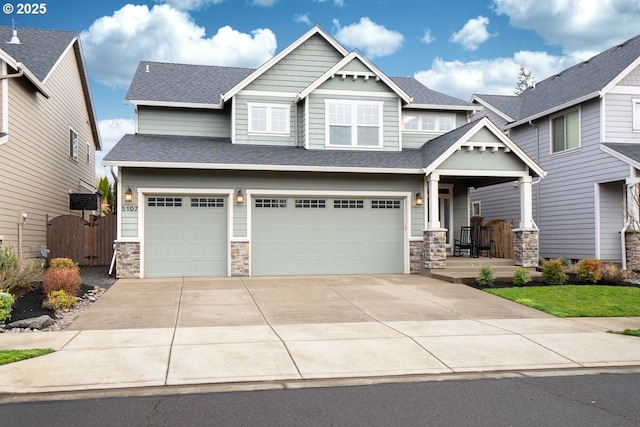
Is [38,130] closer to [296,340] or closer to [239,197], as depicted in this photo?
[239,197]

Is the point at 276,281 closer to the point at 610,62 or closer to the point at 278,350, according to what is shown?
the point at 278,350

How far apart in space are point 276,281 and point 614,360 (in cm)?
A: 925

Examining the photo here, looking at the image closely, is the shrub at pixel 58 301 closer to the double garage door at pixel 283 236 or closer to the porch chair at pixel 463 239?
the double garage door at pixel 283 236

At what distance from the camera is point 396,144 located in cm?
1841

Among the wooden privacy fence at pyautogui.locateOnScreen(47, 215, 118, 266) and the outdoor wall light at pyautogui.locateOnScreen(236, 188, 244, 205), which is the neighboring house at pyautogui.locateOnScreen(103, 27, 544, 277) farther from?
the wooden privacy fence at pyautogui.locateOnScreen(47, 215, 118, 266)

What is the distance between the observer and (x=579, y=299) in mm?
12852

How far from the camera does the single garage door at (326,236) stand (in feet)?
55.3

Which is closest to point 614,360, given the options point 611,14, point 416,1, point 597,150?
point 597,150

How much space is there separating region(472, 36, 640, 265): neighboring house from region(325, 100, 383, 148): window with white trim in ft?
24.1

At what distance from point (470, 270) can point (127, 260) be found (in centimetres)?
992

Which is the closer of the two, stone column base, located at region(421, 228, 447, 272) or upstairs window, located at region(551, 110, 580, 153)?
stone column base, located at region(421, 228, 447, 272)

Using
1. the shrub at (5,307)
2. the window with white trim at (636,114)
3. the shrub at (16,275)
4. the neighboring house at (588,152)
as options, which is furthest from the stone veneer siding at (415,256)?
the shrub at (5,307)

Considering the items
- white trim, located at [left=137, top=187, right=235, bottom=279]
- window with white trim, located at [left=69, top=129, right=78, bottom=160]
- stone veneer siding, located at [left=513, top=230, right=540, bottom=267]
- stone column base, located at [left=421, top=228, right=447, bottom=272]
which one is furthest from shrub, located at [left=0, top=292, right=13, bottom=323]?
stone veneer siding, located at [left=513, top=230, right=540, bottom=267]

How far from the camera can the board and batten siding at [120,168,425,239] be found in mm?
15889
